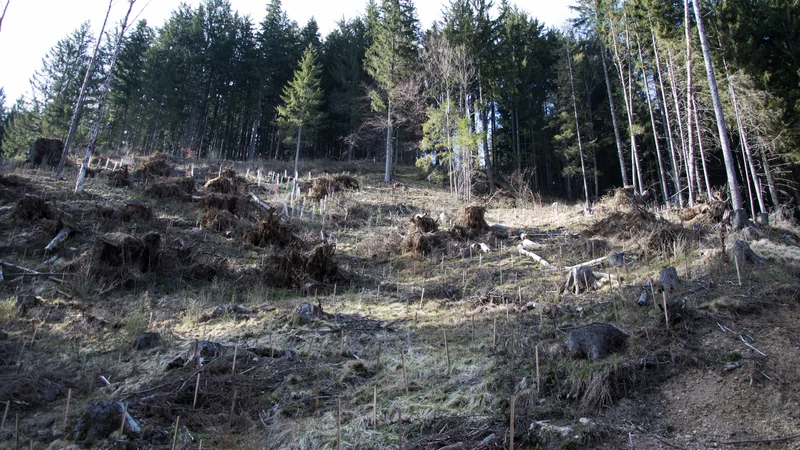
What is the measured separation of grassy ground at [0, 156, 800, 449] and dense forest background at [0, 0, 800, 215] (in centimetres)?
853

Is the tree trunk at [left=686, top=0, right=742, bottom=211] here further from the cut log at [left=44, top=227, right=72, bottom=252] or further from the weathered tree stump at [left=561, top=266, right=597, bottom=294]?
the cut log at [left=44, top=227, right=72, bottom=252]

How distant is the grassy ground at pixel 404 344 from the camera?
4.34 metres

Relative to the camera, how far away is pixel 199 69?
34.7 m

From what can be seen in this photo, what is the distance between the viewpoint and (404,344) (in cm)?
698

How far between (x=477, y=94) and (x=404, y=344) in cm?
2555

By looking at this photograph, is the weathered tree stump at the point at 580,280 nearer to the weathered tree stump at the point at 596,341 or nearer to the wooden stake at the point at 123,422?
the weathered tree stump at the point at 596,341

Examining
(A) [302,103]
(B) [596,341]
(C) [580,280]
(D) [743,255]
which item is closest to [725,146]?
(D) [743,255]

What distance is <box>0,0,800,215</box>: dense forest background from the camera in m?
18.3

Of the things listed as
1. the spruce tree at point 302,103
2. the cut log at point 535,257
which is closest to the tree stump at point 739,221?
the cut log at point 535,257

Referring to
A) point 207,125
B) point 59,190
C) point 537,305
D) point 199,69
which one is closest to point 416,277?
point 537,305

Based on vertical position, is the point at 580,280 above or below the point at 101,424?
above

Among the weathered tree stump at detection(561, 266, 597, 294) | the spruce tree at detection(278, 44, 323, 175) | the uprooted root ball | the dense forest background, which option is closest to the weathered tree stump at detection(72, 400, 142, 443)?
the weathered tree stump at detection(561, 266, 597, 294)

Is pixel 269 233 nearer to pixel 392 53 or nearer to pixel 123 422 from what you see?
pixel 123 422

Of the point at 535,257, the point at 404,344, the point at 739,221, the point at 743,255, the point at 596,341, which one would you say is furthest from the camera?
the point at 535,257
